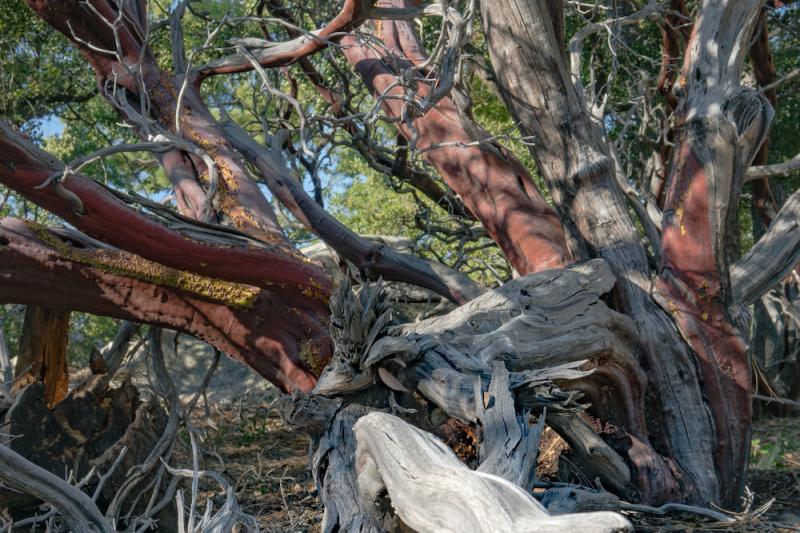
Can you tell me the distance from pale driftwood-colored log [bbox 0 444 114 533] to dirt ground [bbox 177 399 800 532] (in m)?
1.58

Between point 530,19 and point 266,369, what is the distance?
244 centimetres

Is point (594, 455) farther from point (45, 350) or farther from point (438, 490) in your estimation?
point (45, 350)

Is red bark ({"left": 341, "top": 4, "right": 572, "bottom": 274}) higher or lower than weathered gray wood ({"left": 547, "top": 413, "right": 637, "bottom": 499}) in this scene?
higher

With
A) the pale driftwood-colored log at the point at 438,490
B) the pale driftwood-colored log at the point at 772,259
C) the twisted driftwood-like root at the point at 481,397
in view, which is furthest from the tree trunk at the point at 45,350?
the pale driftwood-colored log at the point at 772,259

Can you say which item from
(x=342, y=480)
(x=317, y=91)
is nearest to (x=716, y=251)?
(x=342, y=480)

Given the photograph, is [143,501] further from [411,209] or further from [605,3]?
[411,209]

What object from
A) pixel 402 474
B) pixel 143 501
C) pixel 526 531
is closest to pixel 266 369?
pixel 143 501

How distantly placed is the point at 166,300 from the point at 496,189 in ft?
6.78

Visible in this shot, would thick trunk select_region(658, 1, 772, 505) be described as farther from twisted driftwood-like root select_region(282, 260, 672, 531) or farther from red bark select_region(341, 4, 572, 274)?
red bark select_region(341, 4, 572, 274)

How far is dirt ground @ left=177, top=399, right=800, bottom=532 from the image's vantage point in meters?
3.95

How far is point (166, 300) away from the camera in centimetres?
453

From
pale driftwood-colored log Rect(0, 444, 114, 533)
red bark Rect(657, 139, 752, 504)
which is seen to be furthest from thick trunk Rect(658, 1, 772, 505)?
pale driftwood-colored log Rect(0, 444, 114, 533)

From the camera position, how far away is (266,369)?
4848 mm

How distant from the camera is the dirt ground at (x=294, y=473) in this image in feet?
13.0
